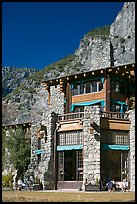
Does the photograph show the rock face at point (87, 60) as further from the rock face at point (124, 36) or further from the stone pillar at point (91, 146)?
the stone pillar at point (91, 146)

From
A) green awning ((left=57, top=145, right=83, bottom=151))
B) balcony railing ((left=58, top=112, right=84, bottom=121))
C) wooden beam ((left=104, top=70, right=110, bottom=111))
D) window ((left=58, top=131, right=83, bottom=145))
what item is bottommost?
green awning ((left=57, top=145, right=83, bottom=151))

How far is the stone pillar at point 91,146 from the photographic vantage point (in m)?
31.3

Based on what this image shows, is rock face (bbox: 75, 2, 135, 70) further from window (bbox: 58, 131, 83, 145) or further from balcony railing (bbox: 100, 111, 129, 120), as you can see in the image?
window (bbox: 58, 131, 83, 145)

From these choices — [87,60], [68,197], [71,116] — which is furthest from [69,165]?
[87,60]

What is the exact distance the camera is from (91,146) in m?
31.9

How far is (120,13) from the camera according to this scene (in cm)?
12888

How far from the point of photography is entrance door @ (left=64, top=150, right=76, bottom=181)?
112 feet

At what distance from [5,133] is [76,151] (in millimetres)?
14989

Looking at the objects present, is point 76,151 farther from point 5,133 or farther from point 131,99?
point 5,133

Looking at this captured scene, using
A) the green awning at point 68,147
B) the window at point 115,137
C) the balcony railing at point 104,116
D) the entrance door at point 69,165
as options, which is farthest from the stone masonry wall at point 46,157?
the window at point 115,137

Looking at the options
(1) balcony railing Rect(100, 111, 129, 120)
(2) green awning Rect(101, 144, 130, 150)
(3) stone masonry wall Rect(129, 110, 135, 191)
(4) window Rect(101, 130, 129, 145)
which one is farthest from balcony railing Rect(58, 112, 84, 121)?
(3) stone masonry wall Rect(129, 110, 135, 191)

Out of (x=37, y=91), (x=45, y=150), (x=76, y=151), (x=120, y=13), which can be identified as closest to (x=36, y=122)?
(x=45, y=150)

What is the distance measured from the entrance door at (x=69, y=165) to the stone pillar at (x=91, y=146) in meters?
2.61

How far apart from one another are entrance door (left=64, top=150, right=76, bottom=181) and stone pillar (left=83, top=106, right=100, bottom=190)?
8.55 ft
